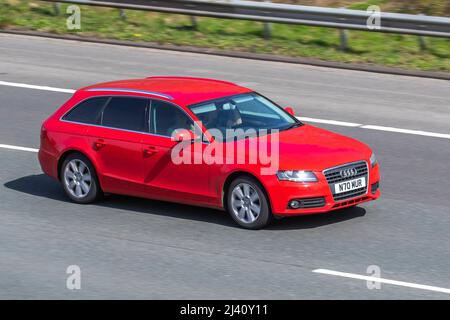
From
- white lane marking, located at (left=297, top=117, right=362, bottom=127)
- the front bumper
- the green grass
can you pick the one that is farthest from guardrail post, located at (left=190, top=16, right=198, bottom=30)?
the front bumper

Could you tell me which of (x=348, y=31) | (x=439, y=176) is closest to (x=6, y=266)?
(x=439, y=176)

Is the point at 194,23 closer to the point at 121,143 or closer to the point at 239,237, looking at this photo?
the point at 121,143

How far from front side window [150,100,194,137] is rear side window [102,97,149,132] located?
0.12m

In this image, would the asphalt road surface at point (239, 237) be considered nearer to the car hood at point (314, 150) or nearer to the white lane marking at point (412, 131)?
the white lane marking at point (412, 131)

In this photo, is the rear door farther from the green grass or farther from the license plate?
the green grass

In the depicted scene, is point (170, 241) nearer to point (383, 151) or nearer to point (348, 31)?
point (383, 151)

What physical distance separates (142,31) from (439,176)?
35.4 ft

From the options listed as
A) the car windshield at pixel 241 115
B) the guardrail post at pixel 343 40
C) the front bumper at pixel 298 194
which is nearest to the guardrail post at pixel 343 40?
the guardrail post at pixel 343 40

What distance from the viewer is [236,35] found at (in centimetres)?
2331

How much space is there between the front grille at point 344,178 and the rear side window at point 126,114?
2343 millimetres

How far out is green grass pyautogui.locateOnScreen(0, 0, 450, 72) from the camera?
21.6 metres

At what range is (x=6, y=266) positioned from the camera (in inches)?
451

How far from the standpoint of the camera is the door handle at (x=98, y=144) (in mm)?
13625

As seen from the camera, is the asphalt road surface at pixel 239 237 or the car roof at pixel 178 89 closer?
the asphalt road surface at pixel 239 237
